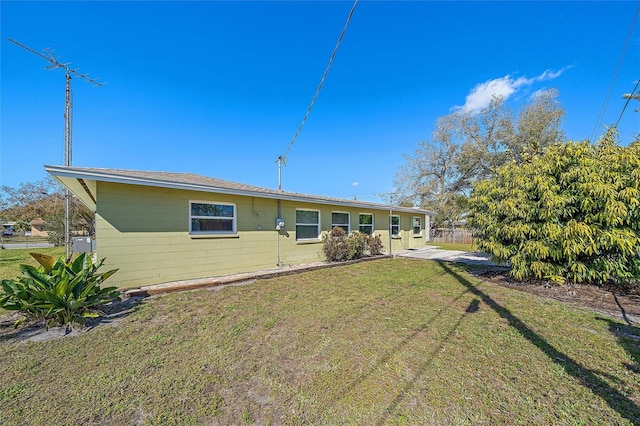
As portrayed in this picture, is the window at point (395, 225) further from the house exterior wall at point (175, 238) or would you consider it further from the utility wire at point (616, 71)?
the utility wire at point (616, 71)

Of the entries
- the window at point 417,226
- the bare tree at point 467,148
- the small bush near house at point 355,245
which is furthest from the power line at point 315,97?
the bare tree at point 467,148

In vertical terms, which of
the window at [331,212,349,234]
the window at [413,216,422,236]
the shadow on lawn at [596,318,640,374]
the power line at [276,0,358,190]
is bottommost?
the shadow on lawn at [596,318,640,374]

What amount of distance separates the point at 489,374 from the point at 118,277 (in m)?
6.72

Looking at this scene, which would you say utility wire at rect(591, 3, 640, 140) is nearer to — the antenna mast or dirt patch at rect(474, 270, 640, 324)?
dirt patch at rect(474, 270, 640, 324)

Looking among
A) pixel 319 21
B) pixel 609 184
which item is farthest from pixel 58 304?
pixel 609 184

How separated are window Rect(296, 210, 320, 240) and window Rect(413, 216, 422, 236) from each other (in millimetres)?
9134

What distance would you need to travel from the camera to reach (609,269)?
5344mm

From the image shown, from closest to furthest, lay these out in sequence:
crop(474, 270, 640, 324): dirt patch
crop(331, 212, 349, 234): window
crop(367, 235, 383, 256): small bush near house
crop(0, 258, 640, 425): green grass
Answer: crop(0, 258, 640, 425): green grass < crop(474, 270, 640, 324): dirt patch < crop(331, 212, 349, 234): window < crop(367, 235, 383, 256): small bush near house

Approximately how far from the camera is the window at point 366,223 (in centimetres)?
1230

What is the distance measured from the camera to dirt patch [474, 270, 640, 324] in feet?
14.6

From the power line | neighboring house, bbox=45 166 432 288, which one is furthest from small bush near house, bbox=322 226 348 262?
the power line

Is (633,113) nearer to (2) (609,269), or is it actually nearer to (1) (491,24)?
Answer: (1) (491,24)

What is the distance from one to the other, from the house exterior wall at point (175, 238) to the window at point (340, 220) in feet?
7.11

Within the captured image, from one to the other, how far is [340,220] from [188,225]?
20.5 feet
